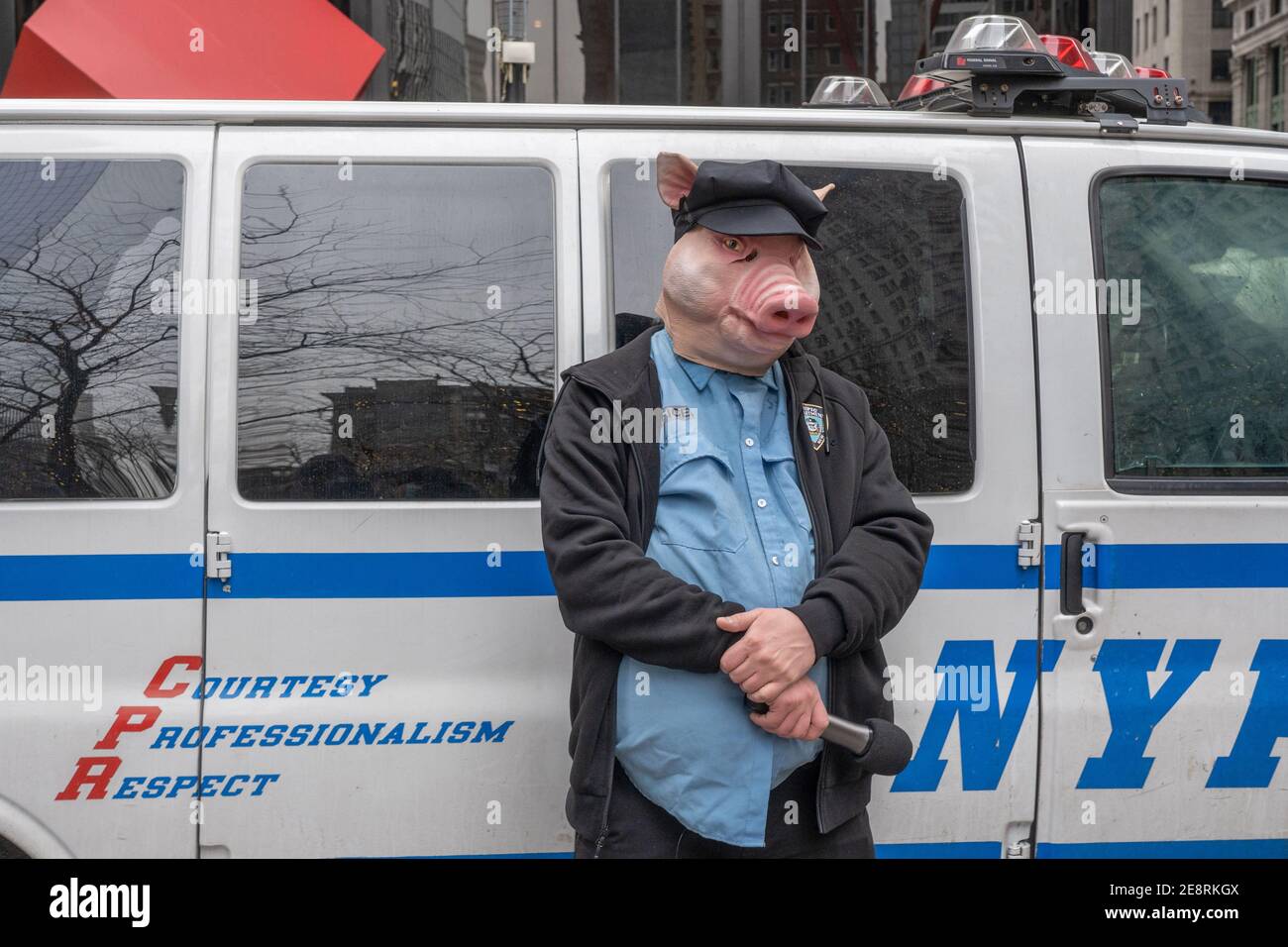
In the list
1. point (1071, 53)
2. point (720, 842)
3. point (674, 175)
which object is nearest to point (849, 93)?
point (1071, 53)

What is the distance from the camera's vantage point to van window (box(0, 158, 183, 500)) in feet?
8.57

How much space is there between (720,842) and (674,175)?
53.5 inches

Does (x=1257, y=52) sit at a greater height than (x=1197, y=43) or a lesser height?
greater

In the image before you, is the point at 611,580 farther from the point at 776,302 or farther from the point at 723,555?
the point at 776,302

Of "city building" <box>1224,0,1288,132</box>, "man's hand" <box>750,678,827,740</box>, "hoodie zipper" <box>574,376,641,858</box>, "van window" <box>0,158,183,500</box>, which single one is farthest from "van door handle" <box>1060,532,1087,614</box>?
"city building" <box>1224,0,1288,132</box>

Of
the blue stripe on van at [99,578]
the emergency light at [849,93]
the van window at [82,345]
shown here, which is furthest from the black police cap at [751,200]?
the blue stripe on van at [99,578]

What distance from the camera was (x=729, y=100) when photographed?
9023 mm

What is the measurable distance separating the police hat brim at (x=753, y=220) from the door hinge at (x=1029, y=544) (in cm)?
90

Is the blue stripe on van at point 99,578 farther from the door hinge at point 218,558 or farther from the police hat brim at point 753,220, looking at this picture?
the police hat brim at point 753,220

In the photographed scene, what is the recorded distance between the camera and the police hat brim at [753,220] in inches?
93.6

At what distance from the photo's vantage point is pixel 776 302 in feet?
7.75

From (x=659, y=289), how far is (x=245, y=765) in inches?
55.7

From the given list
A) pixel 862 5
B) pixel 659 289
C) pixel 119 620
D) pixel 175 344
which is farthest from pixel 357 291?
pixel 862 5

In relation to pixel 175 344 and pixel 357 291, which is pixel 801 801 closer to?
pixel 357 291
